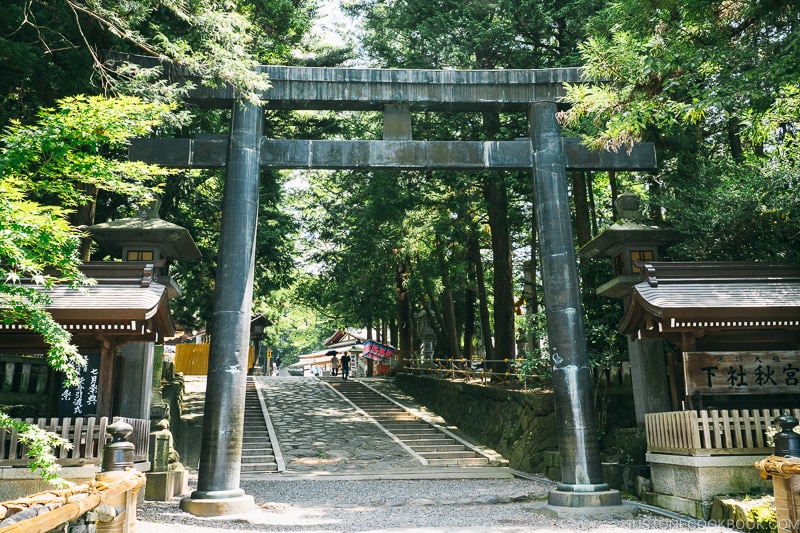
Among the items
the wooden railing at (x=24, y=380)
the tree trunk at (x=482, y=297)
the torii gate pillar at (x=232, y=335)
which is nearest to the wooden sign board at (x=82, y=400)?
the wooden railing at (x=24, y=380)

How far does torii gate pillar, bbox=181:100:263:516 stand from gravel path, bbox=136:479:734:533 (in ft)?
1.45

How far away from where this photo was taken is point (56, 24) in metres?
10.1

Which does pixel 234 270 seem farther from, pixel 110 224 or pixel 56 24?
pixel 56 24

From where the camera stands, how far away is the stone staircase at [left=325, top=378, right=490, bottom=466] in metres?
13.4

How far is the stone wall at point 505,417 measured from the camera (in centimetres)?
1266

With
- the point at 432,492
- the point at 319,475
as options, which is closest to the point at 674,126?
the point at 432,492

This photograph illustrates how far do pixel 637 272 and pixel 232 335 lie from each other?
673 centimetres

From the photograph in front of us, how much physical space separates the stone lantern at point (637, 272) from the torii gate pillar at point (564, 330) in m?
1.29

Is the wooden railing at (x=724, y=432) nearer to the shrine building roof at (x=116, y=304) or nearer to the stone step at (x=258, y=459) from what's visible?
the shrine building roof at (x=116, y=304)

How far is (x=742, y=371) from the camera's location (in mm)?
8586

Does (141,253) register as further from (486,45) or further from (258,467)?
(486,45)

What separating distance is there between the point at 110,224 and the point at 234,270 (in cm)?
274

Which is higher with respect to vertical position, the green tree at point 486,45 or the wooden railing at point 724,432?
the green tree at point 486,45

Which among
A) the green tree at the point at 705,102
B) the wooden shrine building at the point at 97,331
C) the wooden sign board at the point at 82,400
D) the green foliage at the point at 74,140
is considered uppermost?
the green tree at the point at 705,102
